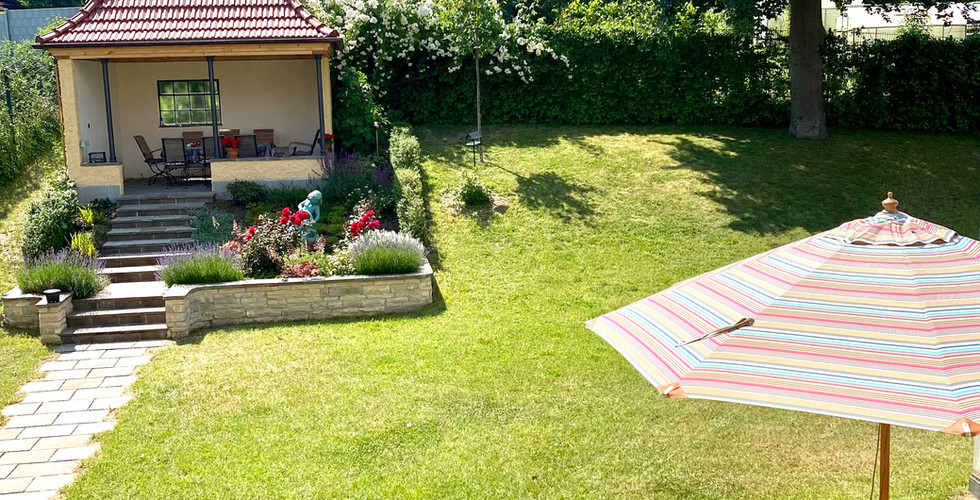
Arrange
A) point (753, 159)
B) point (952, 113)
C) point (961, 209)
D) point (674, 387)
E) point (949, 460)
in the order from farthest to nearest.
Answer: point (952, 113) < point (753, 159) < point (961, 209) < point (949, 460) < point (674, 387)

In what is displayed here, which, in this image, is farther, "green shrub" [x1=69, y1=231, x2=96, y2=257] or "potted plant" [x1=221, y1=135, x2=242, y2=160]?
"potted plant" [x1=221, y1=135, x2=242, y2=160]

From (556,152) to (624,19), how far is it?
15.2 feet

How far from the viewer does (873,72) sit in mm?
20359

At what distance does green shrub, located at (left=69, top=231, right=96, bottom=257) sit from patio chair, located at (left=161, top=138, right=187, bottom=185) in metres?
3.41

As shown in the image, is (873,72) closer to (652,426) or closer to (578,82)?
(578,82)

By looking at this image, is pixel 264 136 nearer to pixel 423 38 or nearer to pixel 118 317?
pixel 423 38

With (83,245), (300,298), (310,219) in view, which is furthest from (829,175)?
(83,245)

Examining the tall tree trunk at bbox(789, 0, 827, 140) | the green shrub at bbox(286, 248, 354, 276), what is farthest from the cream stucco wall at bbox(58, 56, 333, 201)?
the tall tree trunk at bbox(789, 0, 827, 140)

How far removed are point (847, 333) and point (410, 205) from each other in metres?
9.99

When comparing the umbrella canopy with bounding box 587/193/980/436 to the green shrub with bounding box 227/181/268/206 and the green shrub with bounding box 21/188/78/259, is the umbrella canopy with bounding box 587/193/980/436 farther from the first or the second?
the green shrub with bounding box 227/181/268/206

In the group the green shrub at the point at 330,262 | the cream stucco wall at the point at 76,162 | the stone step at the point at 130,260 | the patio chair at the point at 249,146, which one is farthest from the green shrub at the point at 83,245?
the patio chair at the point at 249,146

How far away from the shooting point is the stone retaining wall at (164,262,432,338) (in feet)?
38.2


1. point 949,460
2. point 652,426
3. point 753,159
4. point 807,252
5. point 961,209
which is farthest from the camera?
point 753,159

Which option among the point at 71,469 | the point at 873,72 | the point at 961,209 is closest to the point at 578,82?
the point at 873,72
